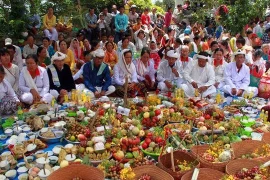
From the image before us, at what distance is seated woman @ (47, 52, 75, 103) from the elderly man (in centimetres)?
196

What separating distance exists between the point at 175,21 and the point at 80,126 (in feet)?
39.5

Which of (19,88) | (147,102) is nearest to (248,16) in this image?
(147,102)

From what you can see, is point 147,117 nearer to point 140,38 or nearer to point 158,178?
point 158,178

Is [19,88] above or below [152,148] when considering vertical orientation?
above

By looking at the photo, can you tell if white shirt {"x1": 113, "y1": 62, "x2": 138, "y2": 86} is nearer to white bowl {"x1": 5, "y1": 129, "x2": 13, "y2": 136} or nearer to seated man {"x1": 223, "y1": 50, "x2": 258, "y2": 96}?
seated man {"x1": 223, "y1": 50, "x2": 258, "y2": 96}

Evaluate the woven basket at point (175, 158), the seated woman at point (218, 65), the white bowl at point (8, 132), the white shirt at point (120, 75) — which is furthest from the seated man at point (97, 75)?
the woven basket at point (175, 158)

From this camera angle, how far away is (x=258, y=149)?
377 cm

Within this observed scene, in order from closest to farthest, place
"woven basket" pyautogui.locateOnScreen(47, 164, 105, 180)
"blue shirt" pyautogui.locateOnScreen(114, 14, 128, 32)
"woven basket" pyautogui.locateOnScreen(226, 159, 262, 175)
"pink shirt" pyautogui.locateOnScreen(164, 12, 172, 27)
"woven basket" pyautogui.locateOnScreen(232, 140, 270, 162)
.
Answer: "woven basket" pyautogui.locateOnScreen(47, 164, 105, 180) < "woven basket" pyautogui.locateOnScreen(226, 159, 262, 175) < "woven basket" pyautogui.locateOnScreen(232, 140, 270, 162) < "blue shirt" pyautogui.locateOnScreen(114, 14, 128, 32) < "pink shirt" pyautogui.locateOnScreen(164, 12, 172, 27)

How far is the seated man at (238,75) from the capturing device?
21.4 ft

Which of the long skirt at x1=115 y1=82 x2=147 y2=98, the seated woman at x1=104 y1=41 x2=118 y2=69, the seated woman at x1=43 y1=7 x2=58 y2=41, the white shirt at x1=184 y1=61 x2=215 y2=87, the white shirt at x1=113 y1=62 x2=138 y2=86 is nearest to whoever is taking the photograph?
the long skirt at x1=115 y1=82 x2=147 y2=98

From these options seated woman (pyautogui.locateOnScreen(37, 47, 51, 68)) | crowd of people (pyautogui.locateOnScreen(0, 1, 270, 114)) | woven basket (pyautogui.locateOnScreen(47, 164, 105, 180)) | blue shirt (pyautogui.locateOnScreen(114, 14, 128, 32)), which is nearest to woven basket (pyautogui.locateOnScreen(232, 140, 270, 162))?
woven basket (pyautogui.locateOnScreen(47, 164, 105, 180))

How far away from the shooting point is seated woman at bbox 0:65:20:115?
17.0 feet

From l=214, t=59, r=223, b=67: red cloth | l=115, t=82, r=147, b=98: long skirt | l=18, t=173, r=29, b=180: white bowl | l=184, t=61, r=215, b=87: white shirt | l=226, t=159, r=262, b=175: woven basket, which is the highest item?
l=214, t=59, r=223, b=67: red cloth

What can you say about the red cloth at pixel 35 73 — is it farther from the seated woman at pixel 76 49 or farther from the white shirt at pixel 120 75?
the seated woman at pixel 76 49
